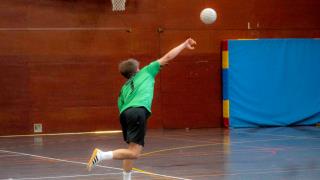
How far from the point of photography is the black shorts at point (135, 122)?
25.5 ft

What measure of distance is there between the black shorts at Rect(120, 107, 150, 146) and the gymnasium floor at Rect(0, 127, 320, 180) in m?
1.48

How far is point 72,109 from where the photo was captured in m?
18.1

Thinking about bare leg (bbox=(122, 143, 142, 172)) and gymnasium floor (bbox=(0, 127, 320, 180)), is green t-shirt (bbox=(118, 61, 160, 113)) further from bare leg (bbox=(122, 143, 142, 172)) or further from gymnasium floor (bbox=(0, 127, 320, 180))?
gymnasium floor (bbox=(0, 127, 320, 180))

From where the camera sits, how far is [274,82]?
19.2m

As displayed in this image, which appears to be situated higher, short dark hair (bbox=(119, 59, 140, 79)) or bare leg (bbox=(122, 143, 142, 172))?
short dark hair (bbox=(119, 59, 140, 79))

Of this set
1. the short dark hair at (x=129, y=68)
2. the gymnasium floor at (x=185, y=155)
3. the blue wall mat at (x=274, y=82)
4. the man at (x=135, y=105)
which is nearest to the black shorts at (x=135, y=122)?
the man at (x=135, y=105)

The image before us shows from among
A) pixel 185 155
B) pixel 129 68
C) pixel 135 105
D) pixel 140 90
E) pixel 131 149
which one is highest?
pixel 129 68

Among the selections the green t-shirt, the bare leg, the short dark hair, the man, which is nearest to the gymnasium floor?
the bare leg

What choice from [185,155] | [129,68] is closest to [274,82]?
[185,155]

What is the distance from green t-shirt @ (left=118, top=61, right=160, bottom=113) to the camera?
7.81 metres

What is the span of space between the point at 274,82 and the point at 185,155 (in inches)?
311

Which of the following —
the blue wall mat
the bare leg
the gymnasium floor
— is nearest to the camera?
the bare leg

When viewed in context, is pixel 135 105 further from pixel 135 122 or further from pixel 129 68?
pixel 129 68

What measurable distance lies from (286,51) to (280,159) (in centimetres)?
852
